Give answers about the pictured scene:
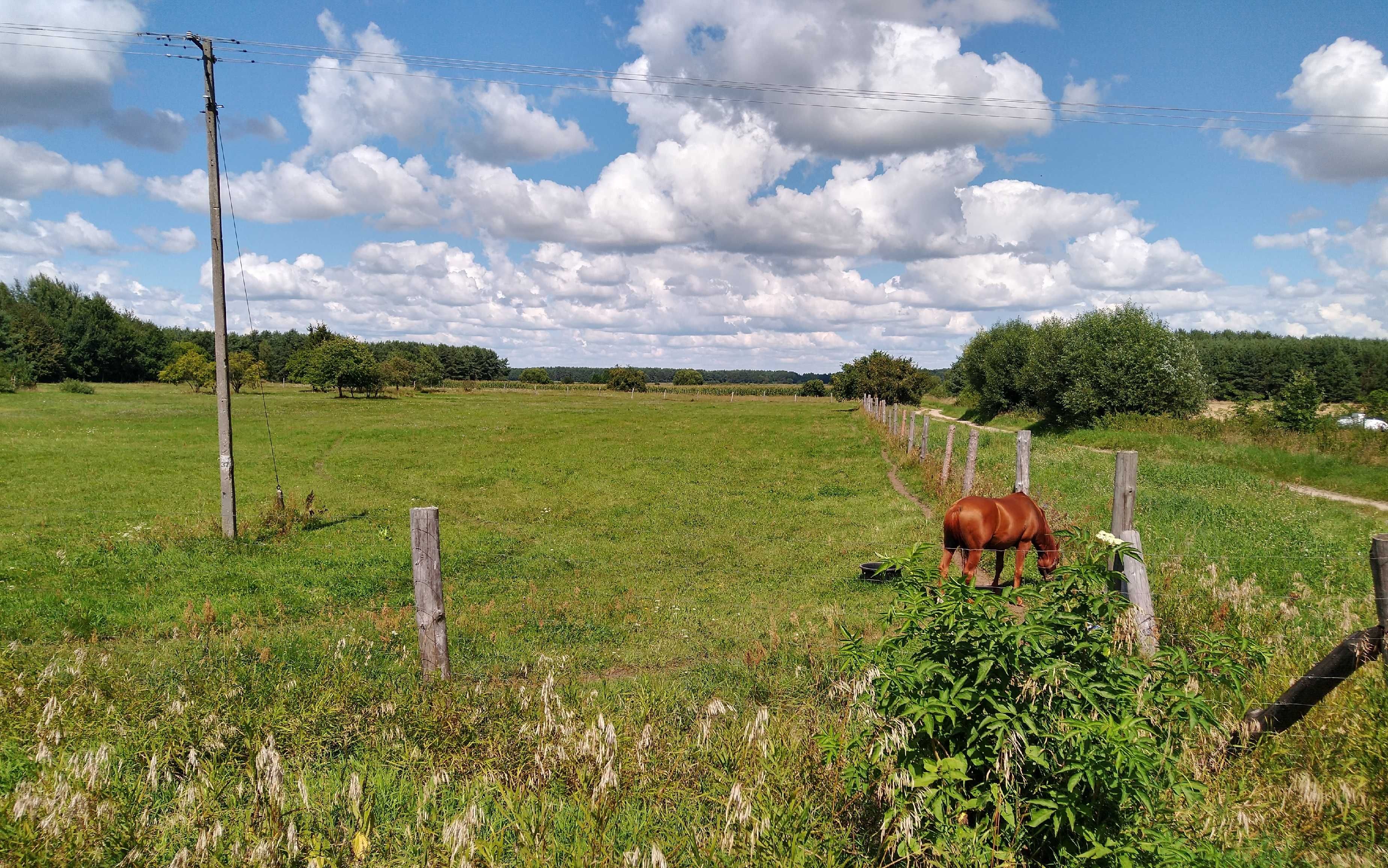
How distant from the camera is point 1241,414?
1276 inches

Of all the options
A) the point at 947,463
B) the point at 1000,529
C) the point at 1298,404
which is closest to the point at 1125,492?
the point at 1000,529

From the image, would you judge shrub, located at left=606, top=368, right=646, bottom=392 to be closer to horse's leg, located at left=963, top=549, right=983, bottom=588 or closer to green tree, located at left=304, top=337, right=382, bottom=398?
green tree, located at left=304, top=337, right=382, bottom=398

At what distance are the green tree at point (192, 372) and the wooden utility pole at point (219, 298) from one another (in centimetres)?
6615

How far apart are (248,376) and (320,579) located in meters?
73.0

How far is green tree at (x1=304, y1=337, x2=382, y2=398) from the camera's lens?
7244cm

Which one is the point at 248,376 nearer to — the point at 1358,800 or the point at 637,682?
the point at 637,682

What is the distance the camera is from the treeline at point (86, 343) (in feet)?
252

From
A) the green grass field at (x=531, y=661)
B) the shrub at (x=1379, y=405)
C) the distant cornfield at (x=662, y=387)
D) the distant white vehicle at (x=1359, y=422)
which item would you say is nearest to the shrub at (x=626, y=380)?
the distant cornfield at (x=662, y=387)

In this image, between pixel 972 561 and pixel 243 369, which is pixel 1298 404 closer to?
pixel 972 561

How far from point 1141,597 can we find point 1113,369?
40236 millimetres

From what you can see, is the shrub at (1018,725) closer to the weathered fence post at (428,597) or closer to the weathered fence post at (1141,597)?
the weathered fence post at (1141,597)

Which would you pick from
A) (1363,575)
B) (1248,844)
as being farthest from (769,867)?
(1363,575)

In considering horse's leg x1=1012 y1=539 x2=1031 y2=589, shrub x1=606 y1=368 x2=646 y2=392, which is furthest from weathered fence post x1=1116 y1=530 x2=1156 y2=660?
shrub x1=606 y1=368 x2=646 y2=392

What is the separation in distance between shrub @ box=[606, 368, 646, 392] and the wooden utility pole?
117483 millimetres
